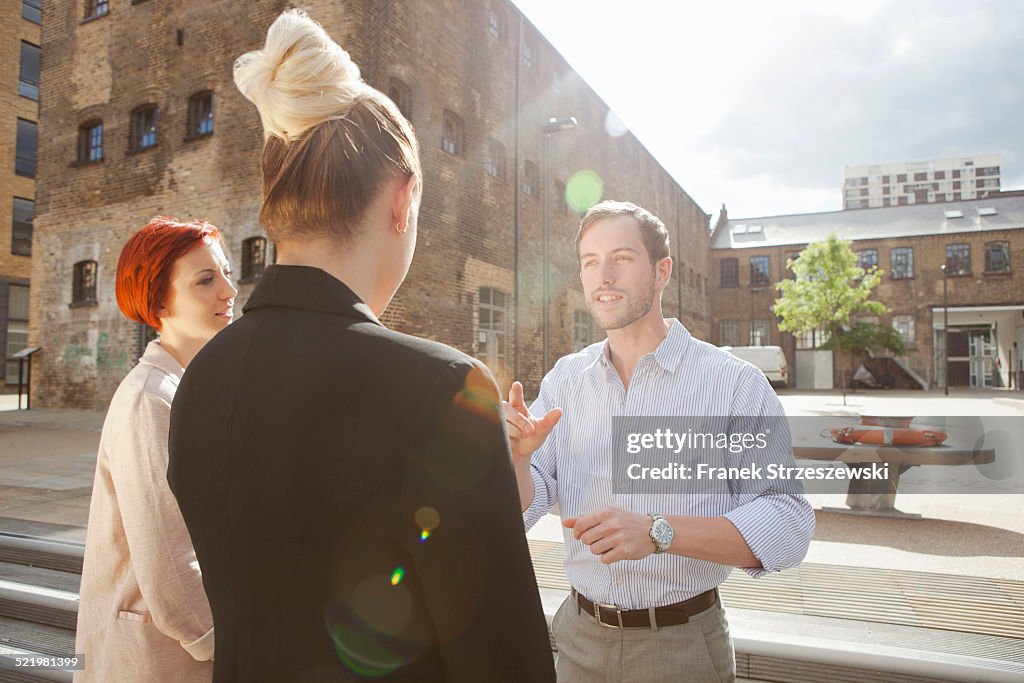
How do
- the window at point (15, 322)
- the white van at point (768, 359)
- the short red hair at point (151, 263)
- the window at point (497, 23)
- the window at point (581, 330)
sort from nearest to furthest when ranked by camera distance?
the short red hair at point (151, 263), the window at point (497, 23), the window at point (581, 330), the window at point (15, 322), the white van at point (768, 359)

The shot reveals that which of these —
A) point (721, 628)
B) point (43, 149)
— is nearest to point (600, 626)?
point (721, 628)

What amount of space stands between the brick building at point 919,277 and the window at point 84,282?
116ft

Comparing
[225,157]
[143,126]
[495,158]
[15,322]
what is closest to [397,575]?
[225,157]

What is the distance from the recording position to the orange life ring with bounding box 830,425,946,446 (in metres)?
6.02

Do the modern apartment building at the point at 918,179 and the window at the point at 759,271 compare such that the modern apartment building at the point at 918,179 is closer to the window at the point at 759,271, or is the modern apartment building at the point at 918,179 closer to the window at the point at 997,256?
the window at the point at 759,271

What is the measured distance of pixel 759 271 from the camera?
43.0 m

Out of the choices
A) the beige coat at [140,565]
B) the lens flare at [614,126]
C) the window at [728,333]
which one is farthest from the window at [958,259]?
the beige coat at [140,565]

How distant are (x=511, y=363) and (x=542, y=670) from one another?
58.9ft

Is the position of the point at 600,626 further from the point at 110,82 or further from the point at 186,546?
the point at 110,82

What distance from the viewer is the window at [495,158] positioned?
59.6 feet

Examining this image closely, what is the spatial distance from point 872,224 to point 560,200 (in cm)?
2798

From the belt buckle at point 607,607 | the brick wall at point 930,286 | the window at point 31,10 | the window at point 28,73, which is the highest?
the window at point 31,10

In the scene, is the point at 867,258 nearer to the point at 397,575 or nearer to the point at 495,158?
the point at 495,158

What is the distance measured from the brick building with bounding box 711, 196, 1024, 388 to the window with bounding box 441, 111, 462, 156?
2867 cm
